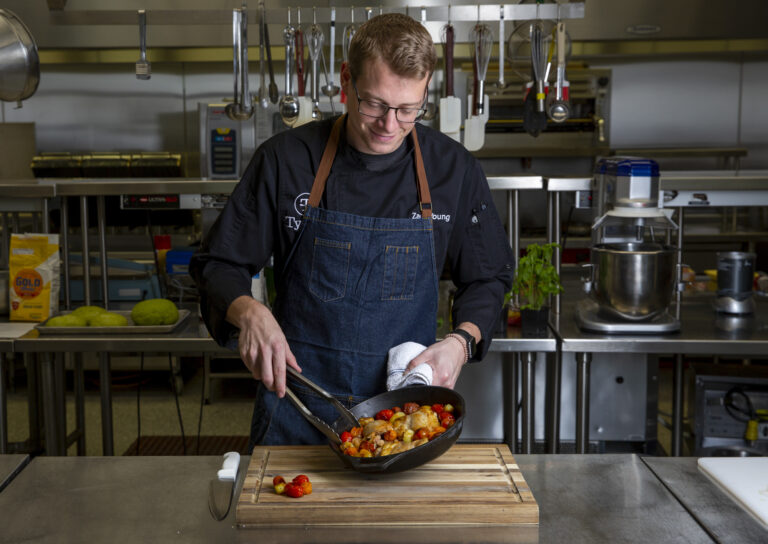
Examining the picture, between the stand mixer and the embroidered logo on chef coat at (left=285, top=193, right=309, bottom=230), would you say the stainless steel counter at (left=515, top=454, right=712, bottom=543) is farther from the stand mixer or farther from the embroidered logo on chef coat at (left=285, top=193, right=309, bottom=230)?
the stand mixer

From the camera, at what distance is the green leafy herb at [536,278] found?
2645 mm

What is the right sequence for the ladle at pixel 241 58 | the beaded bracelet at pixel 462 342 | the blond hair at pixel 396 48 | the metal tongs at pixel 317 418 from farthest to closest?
the ladle at pixel 241 58 < the beaded bracelet at pixel 462 342 < the blond hair at pixel 396 48 < the metal tongs at pixel 317 418

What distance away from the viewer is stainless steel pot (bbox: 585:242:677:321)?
8.11 ft

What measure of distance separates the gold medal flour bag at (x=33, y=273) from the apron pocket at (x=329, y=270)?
59.1 inches

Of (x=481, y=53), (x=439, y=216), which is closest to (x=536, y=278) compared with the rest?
(x=481, y=53)

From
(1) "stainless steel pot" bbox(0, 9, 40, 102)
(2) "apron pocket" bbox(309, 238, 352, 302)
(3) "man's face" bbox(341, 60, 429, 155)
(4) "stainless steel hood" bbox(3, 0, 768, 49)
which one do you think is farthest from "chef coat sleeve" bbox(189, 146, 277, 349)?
(4) "stainless steel hood" bbox(3, 0, 768, 49)

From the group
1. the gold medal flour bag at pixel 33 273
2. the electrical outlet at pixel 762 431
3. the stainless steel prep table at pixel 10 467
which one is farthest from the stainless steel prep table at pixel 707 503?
the gold medal flour bag at pixel 33 273

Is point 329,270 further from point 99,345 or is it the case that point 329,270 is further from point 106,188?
point 106,188

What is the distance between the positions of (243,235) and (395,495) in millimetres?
697

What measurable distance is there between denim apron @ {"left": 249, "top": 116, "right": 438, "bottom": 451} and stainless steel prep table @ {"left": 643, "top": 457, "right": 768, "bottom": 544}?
58cm

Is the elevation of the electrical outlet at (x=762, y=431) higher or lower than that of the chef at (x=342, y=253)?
lower

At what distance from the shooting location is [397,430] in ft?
4.32

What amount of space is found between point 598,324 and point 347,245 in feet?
3.80

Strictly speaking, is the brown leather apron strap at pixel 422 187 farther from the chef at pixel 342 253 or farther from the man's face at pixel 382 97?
the man's face at pixel 382 97
